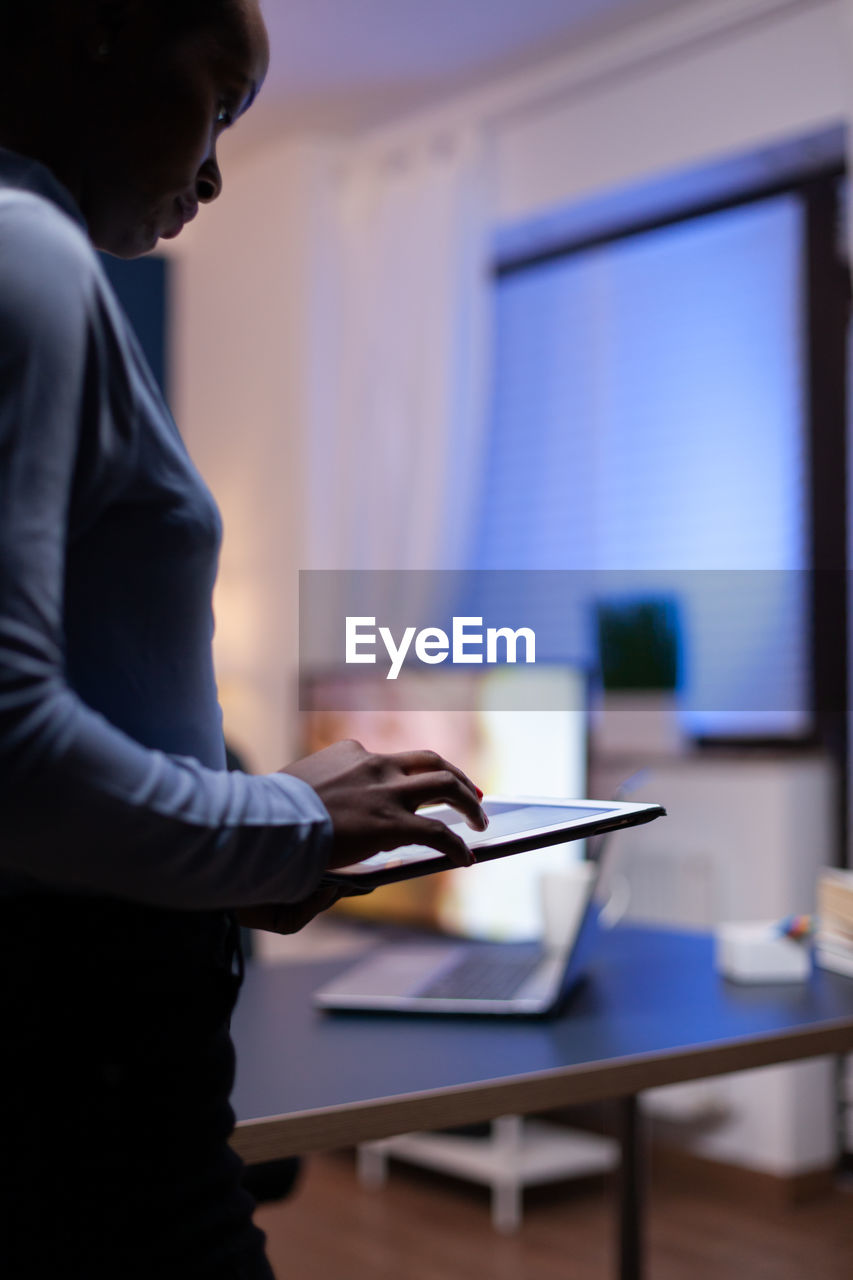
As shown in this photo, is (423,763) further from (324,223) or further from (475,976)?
(324,223)

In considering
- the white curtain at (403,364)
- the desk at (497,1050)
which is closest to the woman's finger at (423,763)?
the desk at (497,1050)

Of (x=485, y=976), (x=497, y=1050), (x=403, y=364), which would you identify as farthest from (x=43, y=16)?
(x=403, y=364)

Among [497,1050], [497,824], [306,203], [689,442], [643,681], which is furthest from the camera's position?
[306,203]

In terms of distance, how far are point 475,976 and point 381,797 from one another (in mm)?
1015

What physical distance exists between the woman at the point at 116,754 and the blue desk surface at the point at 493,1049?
0.50 metres

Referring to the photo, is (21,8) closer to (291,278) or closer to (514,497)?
(514,497)

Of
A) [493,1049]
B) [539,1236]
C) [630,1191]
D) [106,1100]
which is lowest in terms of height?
[539,1236]

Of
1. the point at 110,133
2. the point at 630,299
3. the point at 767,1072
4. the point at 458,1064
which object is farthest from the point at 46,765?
the point at 630,299

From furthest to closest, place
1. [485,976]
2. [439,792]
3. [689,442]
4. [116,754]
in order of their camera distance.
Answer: [689,442] < [485,976] < [439,792] < [116,754]

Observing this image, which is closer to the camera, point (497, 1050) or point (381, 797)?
point (381, 797)

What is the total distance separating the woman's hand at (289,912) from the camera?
2.34 ft

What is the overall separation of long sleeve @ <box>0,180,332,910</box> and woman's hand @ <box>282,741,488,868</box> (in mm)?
18

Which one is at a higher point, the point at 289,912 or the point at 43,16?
the point at 43,16

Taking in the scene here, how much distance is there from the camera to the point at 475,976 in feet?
5.21
